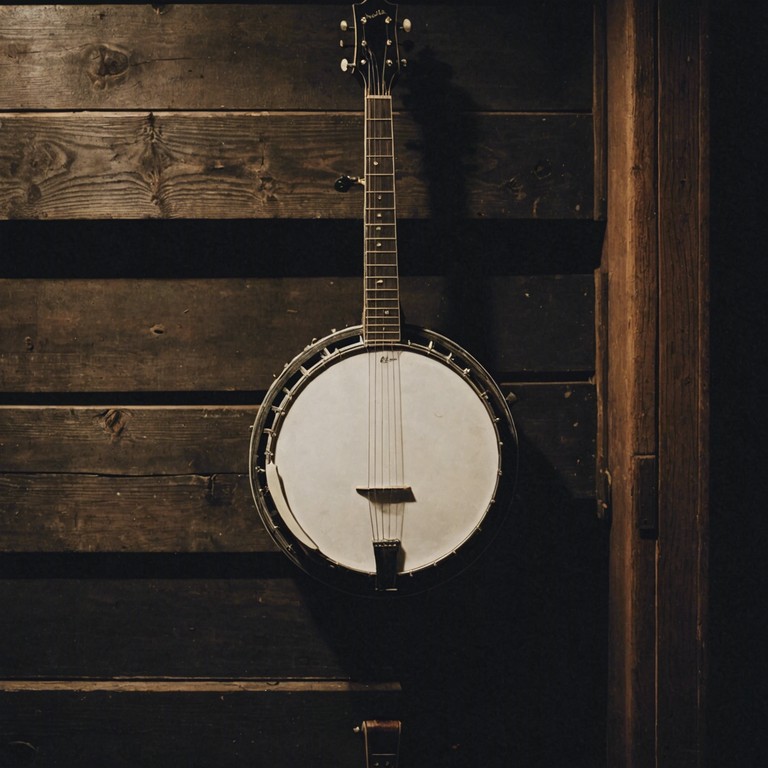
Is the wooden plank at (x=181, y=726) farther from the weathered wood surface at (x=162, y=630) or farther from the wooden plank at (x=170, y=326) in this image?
the wooden plank at (x=170, y=326)

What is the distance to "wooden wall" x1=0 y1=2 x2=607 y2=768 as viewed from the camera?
128cm

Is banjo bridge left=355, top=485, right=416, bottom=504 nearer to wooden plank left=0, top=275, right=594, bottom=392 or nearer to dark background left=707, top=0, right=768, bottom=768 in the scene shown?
wooden plank left=0, top=275, right=594, bottom=392

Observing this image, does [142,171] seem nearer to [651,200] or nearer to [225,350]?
[225,350]

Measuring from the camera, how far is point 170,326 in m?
1.33

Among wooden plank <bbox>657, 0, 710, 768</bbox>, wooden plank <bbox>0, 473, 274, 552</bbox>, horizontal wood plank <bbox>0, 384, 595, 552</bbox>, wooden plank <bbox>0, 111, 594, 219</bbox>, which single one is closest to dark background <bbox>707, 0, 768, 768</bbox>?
wooden plank <bbox>657, 0, 710, 768</bbox>

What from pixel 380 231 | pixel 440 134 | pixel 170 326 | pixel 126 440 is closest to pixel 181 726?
pixel 126 440

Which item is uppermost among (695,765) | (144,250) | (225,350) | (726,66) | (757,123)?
(726,66)

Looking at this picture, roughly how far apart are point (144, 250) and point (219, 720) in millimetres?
1023

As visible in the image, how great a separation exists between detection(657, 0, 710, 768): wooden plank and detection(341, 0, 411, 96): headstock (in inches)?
19.9

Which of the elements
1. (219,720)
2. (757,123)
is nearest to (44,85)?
(219,720)

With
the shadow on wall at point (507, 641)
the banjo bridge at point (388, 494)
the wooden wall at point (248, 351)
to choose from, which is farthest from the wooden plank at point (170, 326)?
the shadow on wall at point (507, 641)

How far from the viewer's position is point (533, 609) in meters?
1.36

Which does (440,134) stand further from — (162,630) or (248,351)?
(162,630)

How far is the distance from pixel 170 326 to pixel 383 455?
21.8 inches
